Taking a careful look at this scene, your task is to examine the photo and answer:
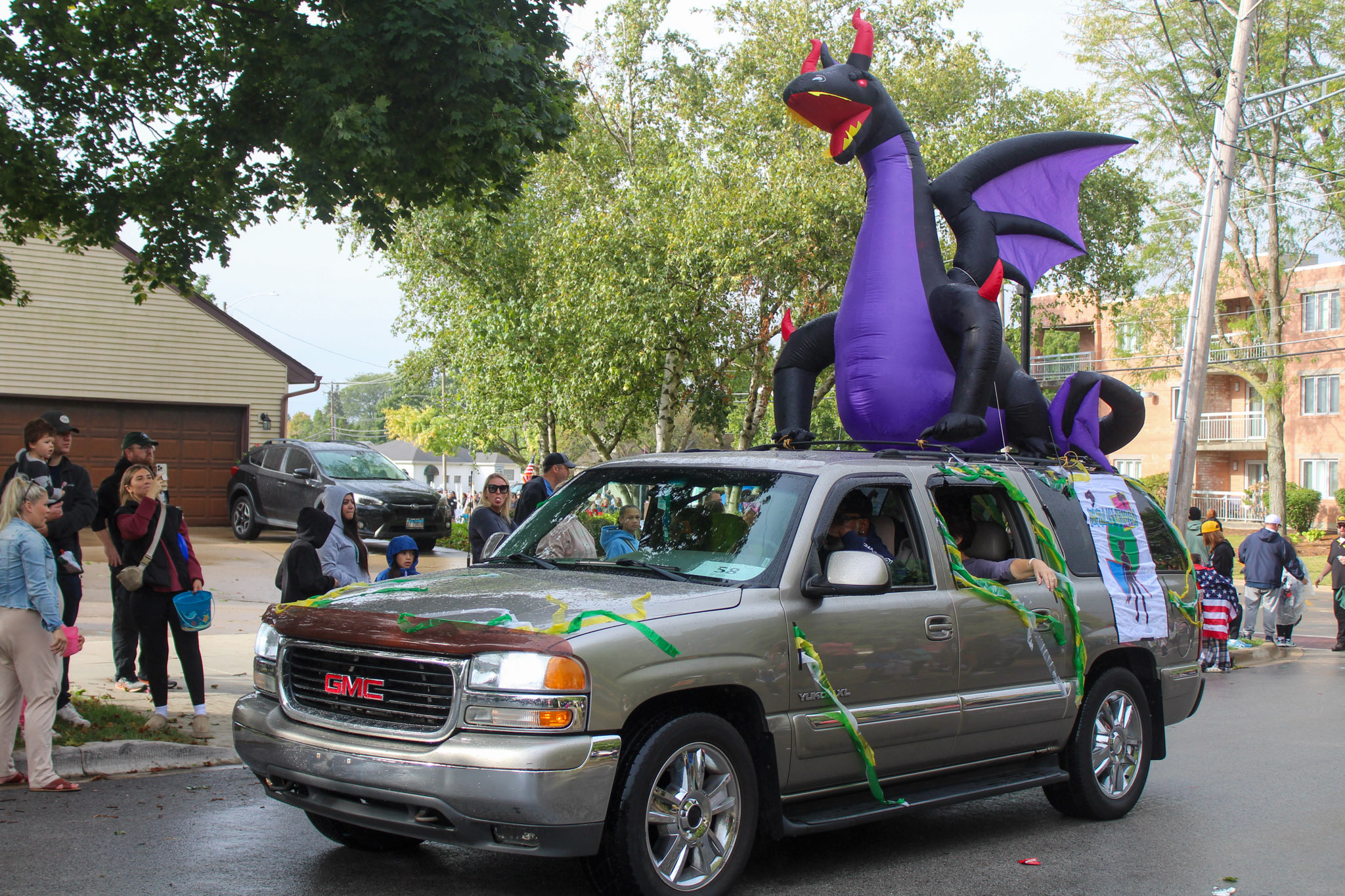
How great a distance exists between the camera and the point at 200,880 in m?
4.96

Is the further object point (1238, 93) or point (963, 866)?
point (1238, 93)

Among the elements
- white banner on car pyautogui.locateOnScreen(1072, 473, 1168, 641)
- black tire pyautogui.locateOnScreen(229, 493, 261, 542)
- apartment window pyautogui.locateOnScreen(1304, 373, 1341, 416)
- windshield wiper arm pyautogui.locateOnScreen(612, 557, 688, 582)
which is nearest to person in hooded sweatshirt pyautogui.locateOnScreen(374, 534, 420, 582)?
windshield wiper arm pyautogui.locateOnScreen(612, 557, 688, 582)

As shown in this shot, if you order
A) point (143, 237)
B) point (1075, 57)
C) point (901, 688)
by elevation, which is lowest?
point (901, 688)

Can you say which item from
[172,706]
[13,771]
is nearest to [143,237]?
[172,706]

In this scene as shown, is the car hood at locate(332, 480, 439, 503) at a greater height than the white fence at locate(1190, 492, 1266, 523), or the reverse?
the car hood at locate(332, 480, 439, 503)

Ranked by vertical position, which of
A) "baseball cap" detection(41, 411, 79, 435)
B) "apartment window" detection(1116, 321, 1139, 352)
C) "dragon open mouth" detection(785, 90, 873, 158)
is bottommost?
"baseball cap" detection(41, 411, 79, 435)

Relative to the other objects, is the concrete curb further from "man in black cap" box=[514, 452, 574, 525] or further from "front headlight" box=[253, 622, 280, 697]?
"man in black cap" box=[514, 452, 574, 525]

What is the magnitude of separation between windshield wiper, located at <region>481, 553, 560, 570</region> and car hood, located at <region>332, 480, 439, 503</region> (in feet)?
41.8

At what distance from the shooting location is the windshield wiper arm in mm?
5109

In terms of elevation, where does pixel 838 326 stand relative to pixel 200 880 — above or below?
above

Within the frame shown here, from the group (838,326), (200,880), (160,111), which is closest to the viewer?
(200,880)

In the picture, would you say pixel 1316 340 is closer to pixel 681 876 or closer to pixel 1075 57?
pixel 1075 57

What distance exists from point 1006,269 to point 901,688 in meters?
4.30

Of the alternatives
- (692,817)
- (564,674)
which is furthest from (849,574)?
(564,674)
